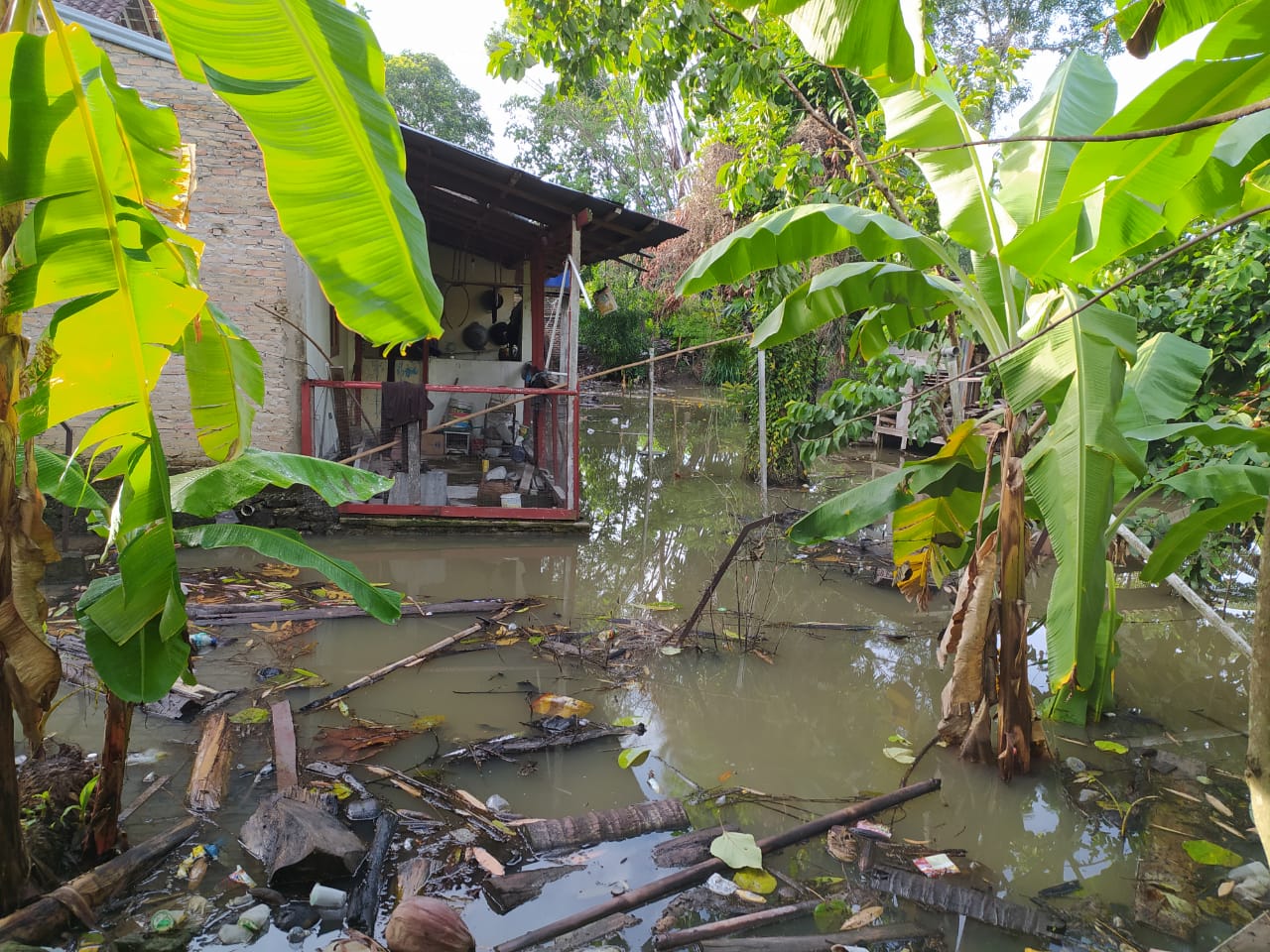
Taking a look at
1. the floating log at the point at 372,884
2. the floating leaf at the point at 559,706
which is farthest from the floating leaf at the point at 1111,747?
the floating log at the point at 372,884

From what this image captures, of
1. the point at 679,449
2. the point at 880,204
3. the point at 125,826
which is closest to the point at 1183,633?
the point at 880,204

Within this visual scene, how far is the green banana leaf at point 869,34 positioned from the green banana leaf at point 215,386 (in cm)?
227

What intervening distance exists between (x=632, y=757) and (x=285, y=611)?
3043mm

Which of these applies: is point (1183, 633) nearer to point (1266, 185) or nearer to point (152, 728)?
point (1266, 185)

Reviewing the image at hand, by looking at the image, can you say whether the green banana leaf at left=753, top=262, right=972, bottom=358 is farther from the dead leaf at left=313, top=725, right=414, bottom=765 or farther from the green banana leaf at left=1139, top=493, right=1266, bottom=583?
the dead leaf at left=313, top=725, right=414, bottom=765

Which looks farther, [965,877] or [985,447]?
[985,447]

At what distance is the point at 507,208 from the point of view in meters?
9.85

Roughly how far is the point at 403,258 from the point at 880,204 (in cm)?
675

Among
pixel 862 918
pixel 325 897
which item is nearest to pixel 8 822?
pixel 325 897

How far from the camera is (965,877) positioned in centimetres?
326

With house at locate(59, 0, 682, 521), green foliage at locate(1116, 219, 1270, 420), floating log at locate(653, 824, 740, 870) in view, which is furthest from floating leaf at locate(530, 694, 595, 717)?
green foliage at locate(1116, 219, 1270, 420)

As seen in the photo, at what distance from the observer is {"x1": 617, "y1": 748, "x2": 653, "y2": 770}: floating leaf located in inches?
158

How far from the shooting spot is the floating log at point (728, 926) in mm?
2730

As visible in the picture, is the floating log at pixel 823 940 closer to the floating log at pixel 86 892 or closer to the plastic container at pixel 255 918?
the plastic container at pixel 255 918
